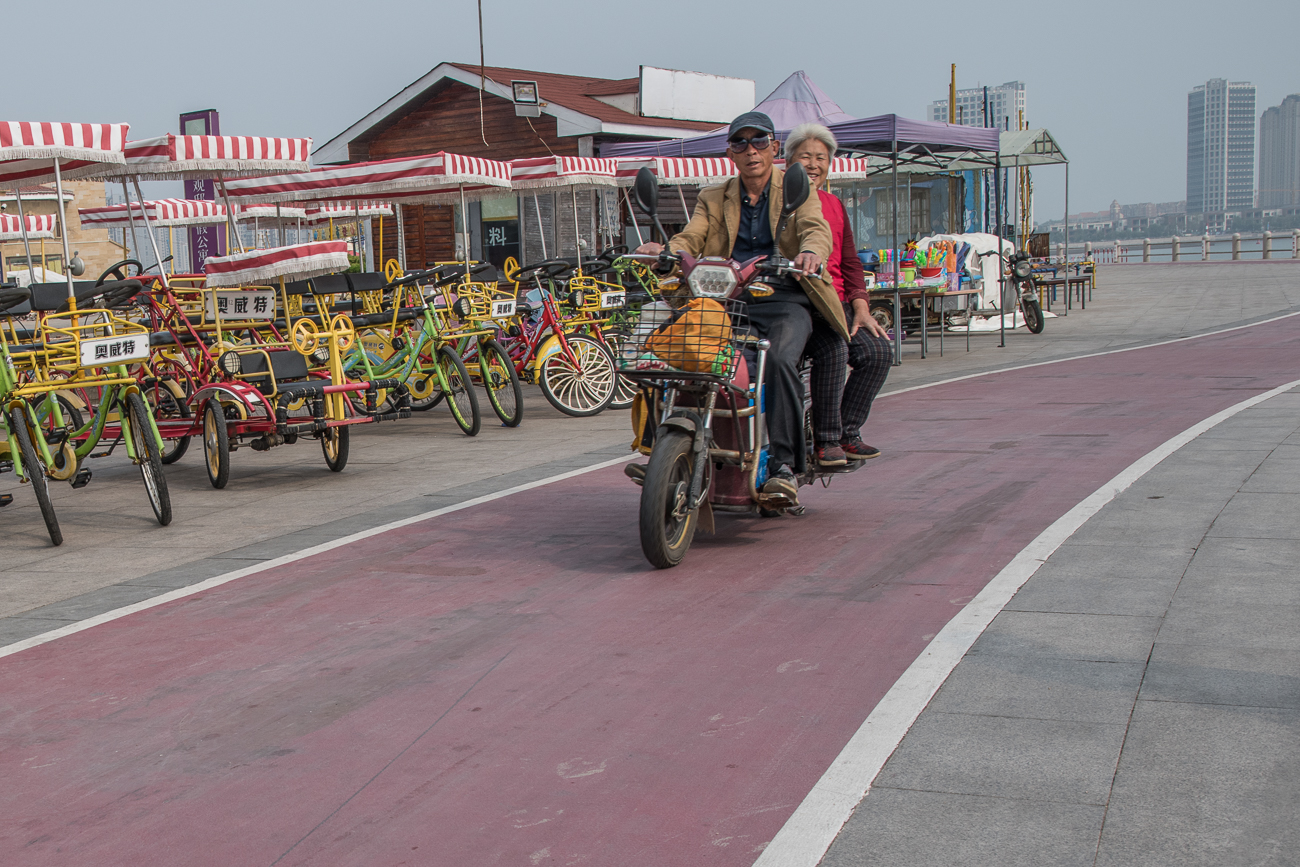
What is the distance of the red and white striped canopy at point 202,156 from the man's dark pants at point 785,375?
600 centimetres

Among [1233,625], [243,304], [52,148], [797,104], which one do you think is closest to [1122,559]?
[1233,625]

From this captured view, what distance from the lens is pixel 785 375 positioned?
19.5 ft

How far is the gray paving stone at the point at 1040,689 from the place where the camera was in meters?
3.76

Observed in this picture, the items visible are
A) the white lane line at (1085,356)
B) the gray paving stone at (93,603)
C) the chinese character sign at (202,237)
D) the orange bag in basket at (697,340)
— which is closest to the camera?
the gray paving stone at (93,603)

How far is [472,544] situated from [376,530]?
733 millimetres

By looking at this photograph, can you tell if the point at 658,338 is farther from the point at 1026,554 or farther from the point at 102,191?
the point at 102,191

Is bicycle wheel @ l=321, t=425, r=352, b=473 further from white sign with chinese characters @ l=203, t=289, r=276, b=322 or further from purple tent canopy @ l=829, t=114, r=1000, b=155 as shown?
purple tent canopy @ l=829, t=114, r=1000, b=155

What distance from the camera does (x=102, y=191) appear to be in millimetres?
32125

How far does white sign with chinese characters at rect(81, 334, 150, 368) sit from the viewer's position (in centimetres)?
704

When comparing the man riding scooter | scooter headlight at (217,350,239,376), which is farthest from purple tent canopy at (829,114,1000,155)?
the man riding scooter

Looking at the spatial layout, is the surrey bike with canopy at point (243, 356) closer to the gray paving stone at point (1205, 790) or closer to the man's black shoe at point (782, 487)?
the man's black shoe at point (782, 487)

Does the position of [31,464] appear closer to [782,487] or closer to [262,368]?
[262,368]

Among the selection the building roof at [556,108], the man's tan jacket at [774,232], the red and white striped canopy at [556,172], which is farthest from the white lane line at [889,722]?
the building roof at [556,108]

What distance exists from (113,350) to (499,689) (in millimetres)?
4048
